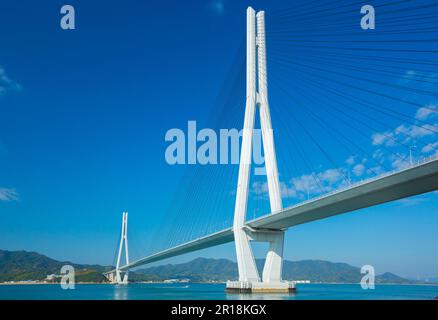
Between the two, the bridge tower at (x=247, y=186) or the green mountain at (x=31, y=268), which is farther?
the green mountain at (x=31, y=268)

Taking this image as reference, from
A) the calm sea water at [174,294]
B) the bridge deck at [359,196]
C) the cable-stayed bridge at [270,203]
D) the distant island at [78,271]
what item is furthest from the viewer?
the distant island at [78,271]

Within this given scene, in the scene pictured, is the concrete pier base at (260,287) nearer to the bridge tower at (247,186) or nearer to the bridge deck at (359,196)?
the bridge tower at (247,186)

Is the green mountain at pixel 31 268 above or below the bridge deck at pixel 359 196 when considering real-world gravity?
below

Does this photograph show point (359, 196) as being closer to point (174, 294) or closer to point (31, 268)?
point (174, 294)

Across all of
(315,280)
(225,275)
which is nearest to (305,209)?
(315,280)

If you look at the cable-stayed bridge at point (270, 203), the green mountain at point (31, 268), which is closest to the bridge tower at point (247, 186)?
the cable-stayed bridge at point (270, 203)

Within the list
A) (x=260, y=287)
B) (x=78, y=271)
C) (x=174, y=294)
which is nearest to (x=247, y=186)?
(x=260, y=287)
